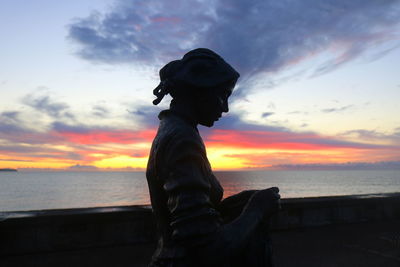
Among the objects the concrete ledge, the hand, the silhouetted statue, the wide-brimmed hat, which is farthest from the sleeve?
the concrete ledge

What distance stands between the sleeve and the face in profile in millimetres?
402

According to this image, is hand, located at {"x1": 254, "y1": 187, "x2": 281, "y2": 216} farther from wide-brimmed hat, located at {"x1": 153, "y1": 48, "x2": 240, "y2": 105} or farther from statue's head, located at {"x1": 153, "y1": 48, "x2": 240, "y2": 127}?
wide-brimmed hat, located at {"x1": 153, "y1": 48, "x2": 240, "y2": 105}

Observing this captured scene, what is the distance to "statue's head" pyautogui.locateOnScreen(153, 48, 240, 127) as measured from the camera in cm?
186

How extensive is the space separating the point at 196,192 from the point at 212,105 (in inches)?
24.6

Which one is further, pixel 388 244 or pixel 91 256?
pixel 388 244

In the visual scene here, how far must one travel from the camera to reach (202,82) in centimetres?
183

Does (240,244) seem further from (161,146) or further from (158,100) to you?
(158,100)

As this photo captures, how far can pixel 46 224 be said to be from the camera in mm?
5855

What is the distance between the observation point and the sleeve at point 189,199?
1.49 metres

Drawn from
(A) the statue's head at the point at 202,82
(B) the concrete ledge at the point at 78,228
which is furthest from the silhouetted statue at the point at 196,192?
(B) the concrete ledge at the point at 78,228

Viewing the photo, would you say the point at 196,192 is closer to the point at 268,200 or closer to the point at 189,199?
the point at 189,199

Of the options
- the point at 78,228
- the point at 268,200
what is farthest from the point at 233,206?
the point at 78,228

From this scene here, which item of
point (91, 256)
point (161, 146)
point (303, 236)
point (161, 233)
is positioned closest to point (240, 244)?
point (161, 233)

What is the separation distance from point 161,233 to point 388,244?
729 centimetres
